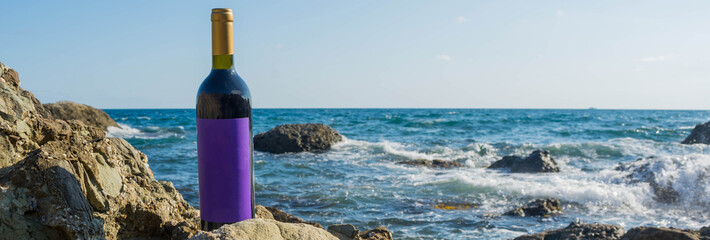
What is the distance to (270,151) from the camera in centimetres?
1622

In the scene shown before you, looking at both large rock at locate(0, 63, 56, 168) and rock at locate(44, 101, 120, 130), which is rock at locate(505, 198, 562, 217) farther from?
rock at locate(44, 101, 120, 130)

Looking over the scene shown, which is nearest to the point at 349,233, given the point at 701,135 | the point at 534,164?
the point at 534,164

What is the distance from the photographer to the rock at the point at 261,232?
1.89 m

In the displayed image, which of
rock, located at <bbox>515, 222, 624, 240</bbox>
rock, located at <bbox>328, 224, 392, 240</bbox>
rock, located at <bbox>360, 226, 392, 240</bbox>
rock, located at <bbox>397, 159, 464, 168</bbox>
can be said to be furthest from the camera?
rock, located at <bbox>397, 159, 464, 168</bbox>

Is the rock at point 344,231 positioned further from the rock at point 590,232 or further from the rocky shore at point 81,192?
the rock at point 590,232

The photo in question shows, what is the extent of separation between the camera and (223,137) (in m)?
2.23

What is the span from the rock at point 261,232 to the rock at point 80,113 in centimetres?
1997

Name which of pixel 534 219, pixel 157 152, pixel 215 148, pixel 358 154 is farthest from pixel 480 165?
pixel 215 148

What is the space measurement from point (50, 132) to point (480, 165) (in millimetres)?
12849

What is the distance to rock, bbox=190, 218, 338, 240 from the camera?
74.5 inches

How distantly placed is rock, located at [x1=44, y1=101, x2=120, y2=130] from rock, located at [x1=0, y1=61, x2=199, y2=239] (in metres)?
19.0

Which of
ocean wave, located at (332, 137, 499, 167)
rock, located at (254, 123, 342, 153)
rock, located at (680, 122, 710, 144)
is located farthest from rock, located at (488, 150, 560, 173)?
rock, located at (680, 122, 710, 144)

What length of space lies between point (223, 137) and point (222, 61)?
0.36 meters

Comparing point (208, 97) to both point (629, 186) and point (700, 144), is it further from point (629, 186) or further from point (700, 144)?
point (700, 144)
